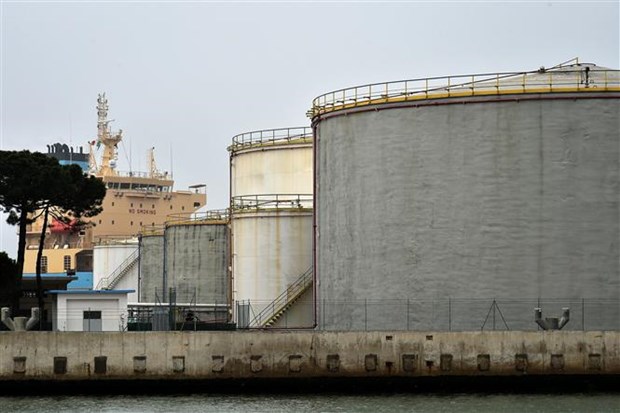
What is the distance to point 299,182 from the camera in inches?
2891

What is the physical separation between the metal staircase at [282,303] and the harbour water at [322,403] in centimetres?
1561

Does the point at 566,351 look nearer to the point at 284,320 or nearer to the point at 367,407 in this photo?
the point at 367,407

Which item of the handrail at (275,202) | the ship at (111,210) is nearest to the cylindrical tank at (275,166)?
the handrail at (275,202)

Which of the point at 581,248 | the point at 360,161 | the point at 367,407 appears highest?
the point at 360,161

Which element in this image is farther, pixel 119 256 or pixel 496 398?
pixel 119 256

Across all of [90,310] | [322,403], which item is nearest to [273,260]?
[90,310]

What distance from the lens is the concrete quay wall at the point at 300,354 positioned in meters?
48.8

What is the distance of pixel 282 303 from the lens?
64.8 meters

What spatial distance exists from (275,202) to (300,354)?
18837mm

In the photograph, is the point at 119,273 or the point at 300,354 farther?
the point at 119,273

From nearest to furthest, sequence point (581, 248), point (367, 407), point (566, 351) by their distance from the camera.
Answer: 1. point (367, 407)
2. point (566, 351)
3. point (581, 248)

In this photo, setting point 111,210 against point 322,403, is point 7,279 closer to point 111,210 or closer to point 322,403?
point 322,403

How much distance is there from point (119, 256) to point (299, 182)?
119 ft

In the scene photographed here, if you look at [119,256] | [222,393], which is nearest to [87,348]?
[222,393]
